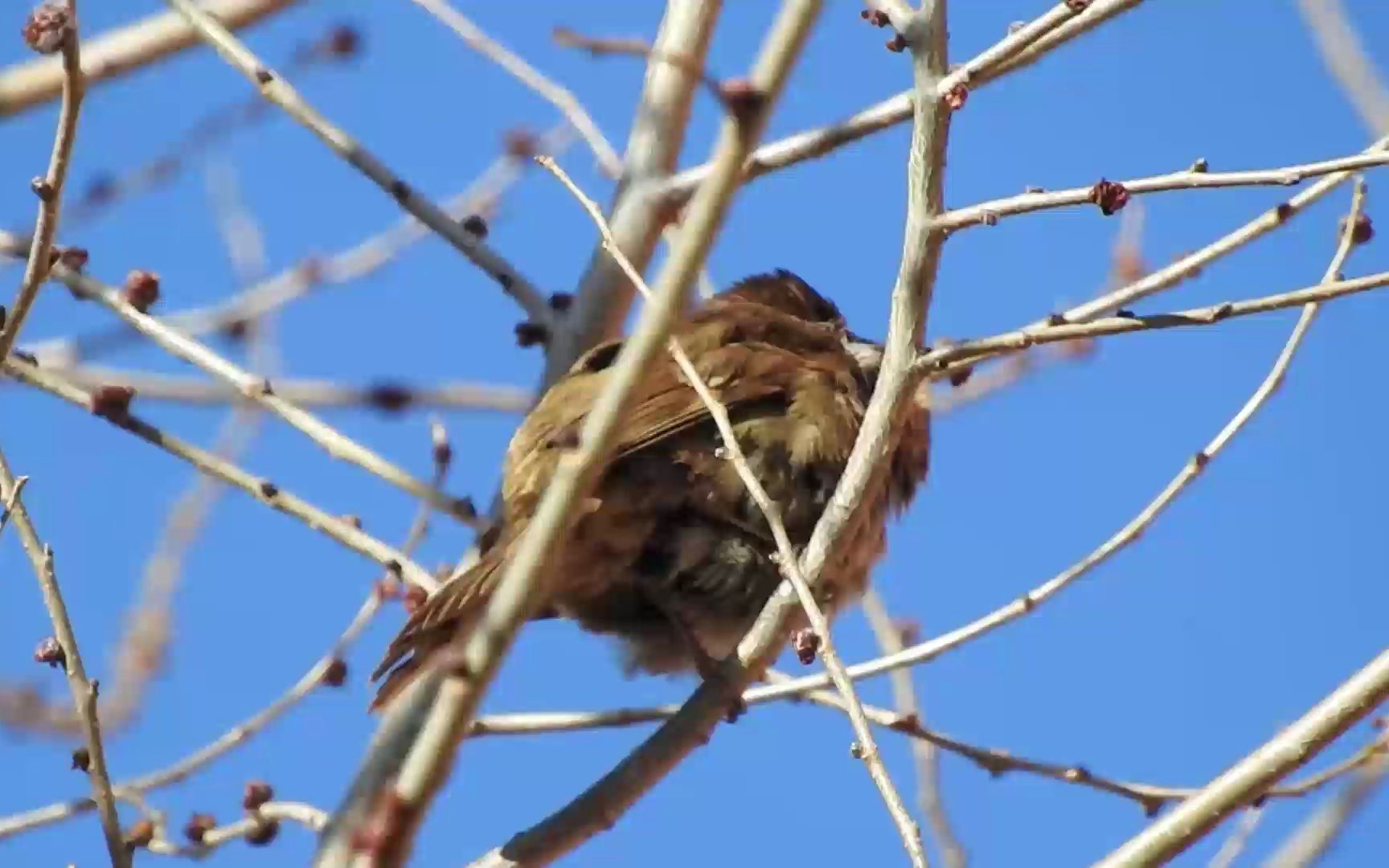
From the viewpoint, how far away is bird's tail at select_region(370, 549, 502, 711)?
3.73 meters

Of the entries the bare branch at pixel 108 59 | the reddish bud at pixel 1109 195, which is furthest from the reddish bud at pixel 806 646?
the bare branch at pixel 108 59

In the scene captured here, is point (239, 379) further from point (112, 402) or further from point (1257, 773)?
point (1257, 773)

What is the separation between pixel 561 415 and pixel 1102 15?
1434 millimetres

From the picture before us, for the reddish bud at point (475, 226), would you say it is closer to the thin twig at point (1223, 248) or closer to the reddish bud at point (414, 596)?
the reddish bud at point (414, 596)

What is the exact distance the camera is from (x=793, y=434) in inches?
179

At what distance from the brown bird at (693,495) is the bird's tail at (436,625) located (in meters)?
0.31

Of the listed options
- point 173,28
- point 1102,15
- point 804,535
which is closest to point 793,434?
point 804,535

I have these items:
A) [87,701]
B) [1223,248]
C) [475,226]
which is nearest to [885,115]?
[1223,248]

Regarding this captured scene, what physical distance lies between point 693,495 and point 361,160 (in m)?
1.04

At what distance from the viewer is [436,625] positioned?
12.3 feet

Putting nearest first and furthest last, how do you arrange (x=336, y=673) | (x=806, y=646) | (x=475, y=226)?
(x=806, y=646) → (x=336, y=673) → (x=475, y=226)

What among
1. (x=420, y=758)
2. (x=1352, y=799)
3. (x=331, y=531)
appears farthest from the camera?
(x=331, y=531)

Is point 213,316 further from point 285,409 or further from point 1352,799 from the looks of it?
point 1352,799

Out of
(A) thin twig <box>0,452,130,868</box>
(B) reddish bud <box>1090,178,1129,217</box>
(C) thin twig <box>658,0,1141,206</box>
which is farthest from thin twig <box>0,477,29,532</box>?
(B) reddish bud <box>1090,178,1129,217</box>
